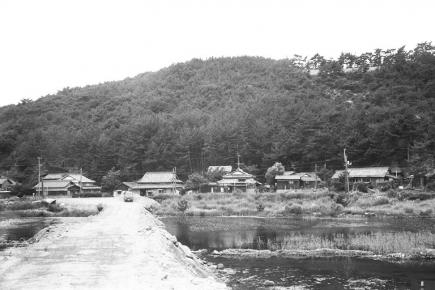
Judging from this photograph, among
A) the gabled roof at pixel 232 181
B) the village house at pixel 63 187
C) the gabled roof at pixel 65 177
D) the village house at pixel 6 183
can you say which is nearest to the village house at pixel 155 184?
the village house at pixel 63 187

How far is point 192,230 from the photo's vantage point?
117 feet

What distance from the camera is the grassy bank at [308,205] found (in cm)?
4569

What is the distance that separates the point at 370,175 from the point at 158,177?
34962mm

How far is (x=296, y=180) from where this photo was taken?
7000 centimetres

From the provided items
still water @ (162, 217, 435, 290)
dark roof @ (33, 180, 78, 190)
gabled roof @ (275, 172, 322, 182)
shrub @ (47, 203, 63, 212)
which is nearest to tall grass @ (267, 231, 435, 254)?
still water @ (162, 217, 435, 290)

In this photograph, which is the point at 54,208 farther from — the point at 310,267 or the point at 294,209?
the point at 310,267

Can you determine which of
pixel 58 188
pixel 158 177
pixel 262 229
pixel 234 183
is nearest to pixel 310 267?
pixel 262 229

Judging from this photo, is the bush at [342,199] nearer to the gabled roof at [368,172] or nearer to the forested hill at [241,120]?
the gabled roof at [368,172]

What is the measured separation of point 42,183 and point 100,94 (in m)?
64.7

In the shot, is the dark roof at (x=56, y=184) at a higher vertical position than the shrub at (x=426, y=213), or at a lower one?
higher

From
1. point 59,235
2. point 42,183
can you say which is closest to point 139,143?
point 42,183

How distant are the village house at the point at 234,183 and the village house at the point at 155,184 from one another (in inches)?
295

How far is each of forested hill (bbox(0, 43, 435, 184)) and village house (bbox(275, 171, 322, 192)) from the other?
564 centimetres

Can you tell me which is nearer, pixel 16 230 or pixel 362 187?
pixel 16 230
